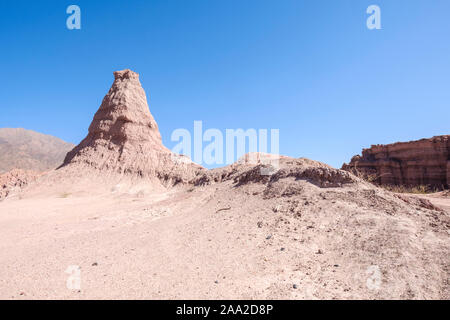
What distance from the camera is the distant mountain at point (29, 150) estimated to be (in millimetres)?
53050

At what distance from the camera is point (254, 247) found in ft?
13.9

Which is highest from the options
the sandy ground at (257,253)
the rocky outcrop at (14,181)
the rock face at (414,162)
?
the rock face at (414,162)

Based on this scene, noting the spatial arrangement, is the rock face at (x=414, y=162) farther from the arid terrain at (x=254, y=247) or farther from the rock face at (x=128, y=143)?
the rock face at (x=128, y=143)

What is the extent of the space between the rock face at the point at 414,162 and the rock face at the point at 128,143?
50.4 ft

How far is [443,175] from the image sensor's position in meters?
20.3

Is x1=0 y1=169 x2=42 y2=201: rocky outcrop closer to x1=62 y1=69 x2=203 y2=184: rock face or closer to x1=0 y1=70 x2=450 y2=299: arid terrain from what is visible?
x1=62 y1=69 x2=203 y2=184: rock face

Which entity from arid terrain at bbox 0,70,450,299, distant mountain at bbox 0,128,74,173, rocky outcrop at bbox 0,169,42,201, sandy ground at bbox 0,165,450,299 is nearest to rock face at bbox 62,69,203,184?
rocky outcrop at bbox 0,169,42,201

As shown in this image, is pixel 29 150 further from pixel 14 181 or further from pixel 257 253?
pixel 257 253

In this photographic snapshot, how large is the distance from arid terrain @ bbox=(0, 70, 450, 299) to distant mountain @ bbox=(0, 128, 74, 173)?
4984 centimetres

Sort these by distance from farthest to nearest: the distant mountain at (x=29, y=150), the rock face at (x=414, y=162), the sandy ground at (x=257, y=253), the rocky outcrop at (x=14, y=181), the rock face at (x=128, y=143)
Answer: the distant mountain at (x=29, y=150) < the rock face at (x=414, y=162) < the rock face at (x=128, y=143) < the rocky outcrop at (x=14, y=181) < the sandy ground at (x=257, y=253)

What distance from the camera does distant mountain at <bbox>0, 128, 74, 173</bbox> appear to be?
53050mm

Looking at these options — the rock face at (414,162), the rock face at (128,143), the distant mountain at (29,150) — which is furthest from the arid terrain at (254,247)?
the distant mountain at (29,150)
